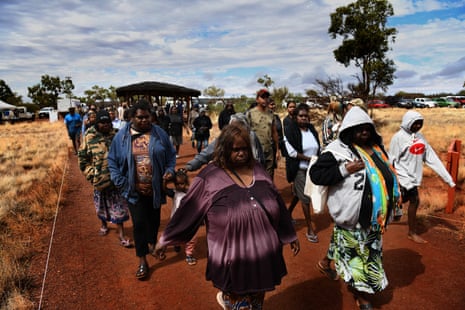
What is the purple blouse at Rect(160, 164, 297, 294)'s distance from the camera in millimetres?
2291

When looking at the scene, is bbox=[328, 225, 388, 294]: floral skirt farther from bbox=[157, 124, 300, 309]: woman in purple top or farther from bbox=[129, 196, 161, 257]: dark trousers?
bbox=[129, 196, 161, 257]: dark trousers

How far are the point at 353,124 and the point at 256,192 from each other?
3.65 ft

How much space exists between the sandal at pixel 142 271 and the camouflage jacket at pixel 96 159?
1.21 m

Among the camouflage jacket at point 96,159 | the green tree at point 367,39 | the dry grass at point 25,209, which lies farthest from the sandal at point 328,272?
the green tree at point 367,39

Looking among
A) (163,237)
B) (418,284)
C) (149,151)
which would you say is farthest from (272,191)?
(418,284)

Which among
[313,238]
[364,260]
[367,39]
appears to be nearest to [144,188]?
[364,260]

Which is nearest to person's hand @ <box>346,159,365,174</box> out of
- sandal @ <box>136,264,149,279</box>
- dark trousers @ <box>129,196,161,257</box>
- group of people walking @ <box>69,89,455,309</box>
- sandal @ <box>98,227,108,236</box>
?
group of people walking @ <box>69,89,455,309</box>

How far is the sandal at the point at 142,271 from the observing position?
12.9 feet

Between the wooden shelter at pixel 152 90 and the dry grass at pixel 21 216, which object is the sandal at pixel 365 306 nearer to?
the dry grass at pixel 21 216

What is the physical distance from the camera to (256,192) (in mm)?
2422

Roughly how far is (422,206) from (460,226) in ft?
3.21

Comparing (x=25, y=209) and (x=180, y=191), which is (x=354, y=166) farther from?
(x=25, y=209)

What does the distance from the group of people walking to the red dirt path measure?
222 millimetres

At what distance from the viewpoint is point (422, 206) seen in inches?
249
